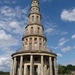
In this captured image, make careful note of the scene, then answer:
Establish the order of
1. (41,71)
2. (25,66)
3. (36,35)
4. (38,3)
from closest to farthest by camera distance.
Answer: (41,71)
(25,66)
(36,35)
(38,3)

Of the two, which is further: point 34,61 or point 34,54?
point 34,61

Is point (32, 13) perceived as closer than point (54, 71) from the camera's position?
No

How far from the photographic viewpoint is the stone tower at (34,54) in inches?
1315

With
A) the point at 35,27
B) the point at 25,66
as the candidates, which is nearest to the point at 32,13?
the point at 35,27

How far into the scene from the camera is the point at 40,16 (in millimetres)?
43125

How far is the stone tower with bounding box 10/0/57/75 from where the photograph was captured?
33.4m

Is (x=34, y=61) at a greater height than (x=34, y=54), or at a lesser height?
lesser

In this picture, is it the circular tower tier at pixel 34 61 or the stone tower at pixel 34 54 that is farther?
the stone tower at pixel 34 54

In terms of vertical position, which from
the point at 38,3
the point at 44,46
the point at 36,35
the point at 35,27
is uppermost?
the point at 38,3

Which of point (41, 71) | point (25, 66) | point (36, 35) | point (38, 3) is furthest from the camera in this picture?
point (38, 3)

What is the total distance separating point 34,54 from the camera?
33406mm

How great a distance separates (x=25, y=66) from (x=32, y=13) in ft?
56.8

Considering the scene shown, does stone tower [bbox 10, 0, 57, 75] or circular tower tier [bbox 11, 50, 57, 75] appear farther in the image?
stone tower [bbox 10, 0, 57, 75]

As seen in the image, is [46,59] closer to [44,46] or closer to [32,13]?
[44,46]
